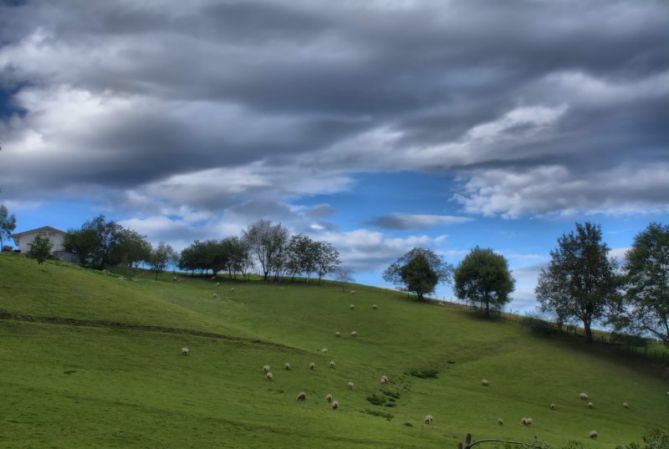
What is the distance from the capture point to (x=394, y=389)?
49625 mm

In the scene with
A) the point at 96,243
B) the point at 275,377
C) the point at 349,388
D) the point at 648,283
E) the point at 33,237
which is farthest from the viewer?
the point at 33,237

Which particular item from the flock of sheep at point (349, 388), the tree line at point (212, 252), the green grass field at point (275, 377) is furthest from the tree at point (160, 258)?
the flock of sheep at point (349, 388)

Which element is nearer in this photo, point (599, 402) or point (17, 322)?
point (17, 322)

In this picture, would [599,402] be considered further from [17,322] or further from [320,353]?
[17,322]

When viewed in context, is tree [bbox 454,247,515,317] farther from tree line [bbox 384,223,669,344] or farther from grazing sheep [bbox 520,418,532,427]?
grazing sheep [bbox 520,418,532,427]

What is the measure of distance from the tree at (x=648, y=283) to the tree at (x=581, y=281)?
10.8 ft

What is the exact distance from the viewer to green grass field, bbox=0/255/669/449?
26.9 m

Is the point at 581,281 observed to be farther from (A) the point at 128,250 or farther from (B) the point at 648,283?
(A) the point at 128,250

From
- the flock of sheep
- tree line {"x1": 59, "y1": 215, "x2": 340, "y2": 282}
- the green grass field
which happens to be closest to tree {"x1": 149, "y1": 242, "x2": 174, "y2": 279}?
tree line {"x1": 59, "y1": 215, "x2": 340, "y2": 282}

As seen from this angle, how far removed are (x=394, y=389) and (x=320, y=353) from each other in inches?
412

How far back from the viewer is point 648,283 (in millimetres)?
77750

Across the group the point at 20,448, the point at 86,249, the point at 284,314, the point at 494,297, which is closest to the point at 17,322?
the point at 20,448

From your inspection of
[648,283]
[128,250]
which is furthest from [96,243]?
[648,283]

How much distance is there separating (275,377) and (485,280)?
58338 mm
